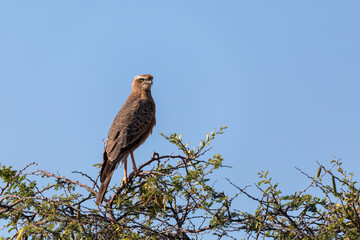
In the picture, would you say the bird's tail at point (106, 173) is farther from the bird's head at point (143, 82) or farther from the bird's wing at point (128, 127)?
the bird's head at point (143, 82)

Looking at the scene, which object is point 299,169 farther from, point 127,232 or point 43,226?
point 43,226

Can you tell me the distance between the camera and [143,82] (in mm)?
9508

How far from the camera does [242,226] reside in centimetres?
559

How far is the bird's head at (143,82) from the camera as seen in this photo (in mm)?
9461

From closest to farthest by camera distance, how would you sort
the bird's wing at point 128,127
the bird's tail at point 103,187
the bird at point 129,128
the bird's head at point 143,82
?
the bird's tail at point 103,187 < the bird at point 129,128 < the bird's wing at point 128,127 < the bird's head at point 143,82

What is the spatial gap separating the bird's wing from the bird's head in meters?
0.53

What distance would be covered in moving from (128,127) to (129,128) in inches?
1.1

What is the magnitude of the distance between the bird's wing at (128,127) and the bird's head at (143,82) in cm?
53

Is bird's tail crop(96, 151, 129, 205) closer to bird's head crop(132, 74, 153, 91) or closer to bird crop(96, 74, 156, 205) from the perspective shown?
bird crop(96, 74, 156, 205)

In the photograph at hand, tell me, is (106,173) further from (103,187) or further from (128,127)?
(128,127)

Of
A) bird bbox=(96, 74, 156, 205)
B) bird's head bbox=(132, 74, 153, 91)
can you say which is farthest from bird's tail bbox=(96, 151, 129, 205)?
bird's head bbox=(132, 74, 153, 91)

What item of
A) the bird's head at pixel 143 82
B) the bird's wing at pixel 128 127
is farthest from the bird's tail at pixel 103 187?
the bird's head at pixel 143 82

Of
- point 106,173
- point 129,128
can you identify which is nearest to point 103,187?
point 106,173

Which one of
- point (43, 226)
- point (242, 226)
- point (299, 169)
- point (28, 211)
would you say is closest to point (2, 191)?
point (28, 211)
